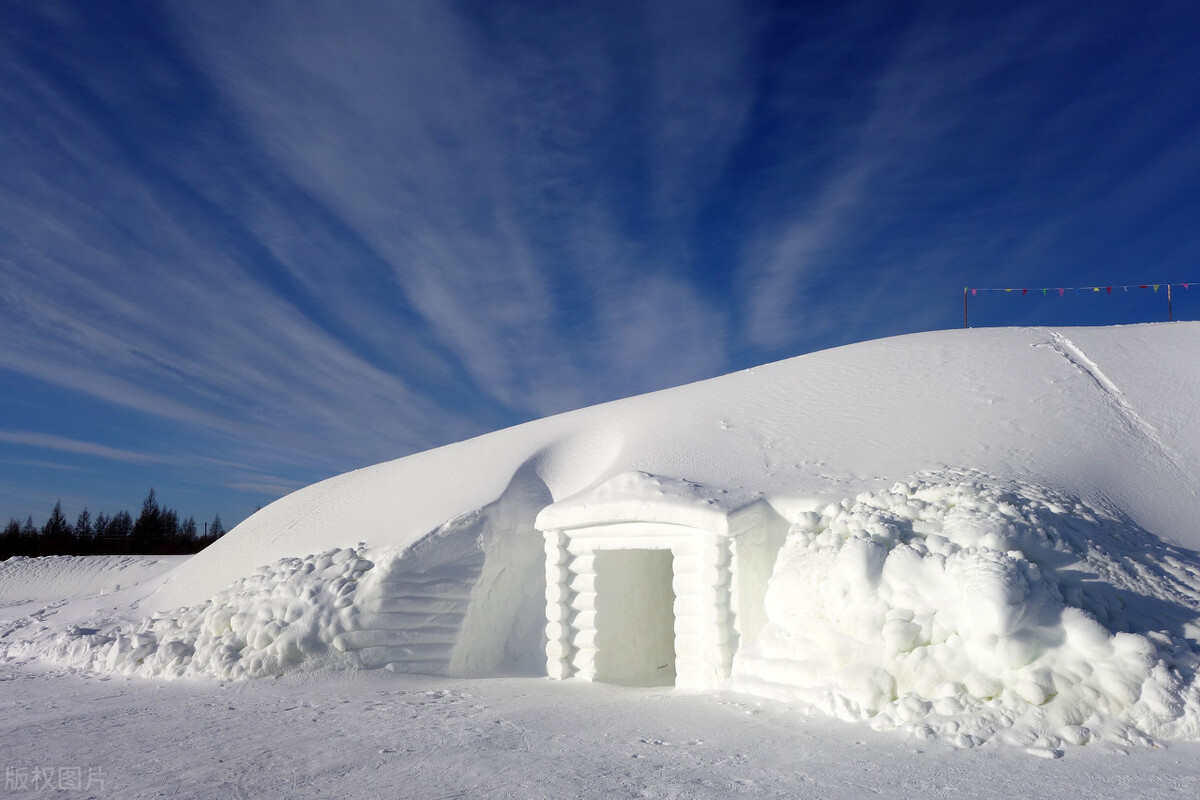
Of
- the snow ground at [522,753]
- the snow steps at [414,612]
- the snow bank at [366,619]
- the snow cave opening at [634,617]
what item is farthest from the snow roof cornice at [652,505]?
the snow ground at [522,753]

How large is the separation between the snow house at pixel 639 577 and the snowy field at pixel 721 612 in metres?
0.04

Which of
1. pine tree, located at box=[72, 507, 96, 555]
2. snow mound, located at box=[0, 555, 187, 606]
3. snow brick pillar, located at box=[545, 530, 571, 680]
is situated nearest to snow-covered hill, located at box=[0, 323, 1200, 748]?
snow brick pillar, located at box=[545, 530, 571, 680]

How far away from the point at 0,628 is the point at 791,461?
13.4m

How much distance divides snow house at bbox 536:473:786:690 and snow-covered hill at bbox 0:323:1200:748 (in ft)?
0.57

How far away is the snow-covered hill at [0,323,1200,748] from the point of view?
18.4ft

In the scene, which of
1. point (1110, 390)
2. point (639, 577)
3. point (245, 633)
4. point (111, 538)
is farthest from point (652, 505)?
point (111, 538)

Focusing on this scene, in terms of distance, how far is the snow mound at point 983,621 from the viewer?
5.26 m

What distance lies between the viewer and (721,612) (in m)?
7.98

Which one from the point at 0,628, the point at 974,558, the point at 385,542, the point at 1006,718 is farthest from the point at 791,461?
the point at 0,628

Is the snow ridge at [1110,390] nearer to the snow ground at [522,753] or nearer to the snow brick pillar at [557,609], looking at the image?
the snow ground at [522,753]

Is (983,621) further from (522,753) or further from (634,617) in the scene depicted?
(634,617)

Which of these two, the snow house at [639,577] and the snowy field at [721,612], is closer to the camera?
the snowy field at [721,612]

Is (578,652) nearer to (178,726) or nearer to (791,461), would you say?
(791,461)

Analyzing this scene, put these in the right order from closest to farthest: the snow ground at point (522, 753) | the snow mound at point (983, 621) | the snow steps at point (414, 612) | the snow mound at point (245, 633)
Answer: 1. the snow ground at point (522, 753)
2. the snow mound at point (983, 621)
3. the snow mound at point (245, 633)
4. the snow steps at point (414, 612)
